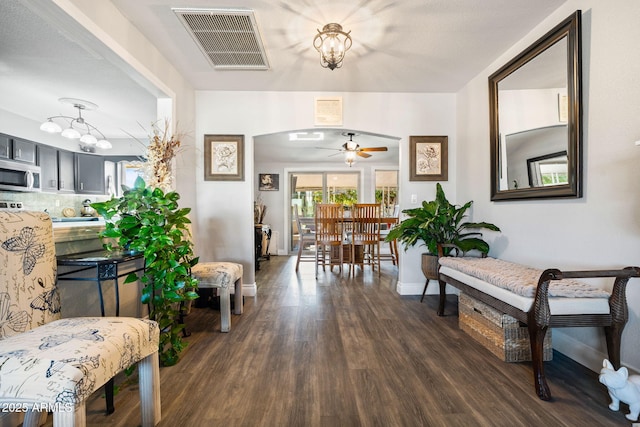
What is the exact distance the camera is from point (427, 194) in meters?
3.44

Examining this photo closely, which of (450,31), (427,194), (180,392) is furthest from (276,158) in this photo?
(180,392)

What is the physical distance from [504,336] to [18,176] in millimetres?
5548

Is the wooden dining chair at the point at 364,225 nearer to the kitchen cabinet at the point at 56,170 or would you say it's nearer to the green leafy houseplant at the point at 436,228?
the green leafy houseplant at the point at 436,228

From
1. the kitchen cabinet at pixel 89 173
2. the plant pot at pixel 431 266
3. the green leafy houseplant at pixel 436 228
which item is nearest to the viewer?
the green leafy houseplant at pixel 436 228

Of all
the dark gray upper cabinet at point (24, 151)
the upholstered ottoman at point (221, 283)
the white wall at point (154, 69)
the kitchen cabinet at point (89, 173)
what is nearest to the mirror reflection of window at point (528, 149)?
the upholstered ottoman at point (221, 283)

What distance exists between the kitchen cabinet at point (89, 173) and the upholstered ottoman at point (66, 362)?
4630 millimetres

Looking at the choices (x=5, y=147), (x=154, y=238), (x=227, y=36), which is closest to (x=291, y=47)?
(x=227, y=36)

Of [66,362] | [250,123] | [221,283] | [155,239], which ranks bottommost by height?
[221,283]

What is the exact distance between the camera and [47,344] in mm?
1021

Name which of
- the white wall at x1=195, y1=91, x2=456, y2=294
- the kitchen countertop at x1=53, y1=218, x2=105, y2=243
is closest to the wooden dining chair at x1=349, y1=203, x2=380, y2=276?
the white wall at x1=195, y1=91, x2=456, y2=294

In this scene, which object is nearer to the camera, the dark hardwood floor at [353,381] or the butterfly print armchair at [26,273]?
the butterfly print armchair at [26,273]

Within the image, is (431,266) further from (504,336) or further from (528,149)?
(528,149)

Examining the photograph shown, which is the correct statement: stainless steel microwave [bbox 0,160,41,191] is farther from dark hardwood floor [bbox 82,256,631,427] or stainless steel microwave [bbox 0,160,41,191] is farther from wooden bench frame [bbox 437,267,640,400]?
wooden bench frame [bbox 437,267,640,400]

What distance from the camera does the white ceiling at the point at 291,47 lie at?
193cm
